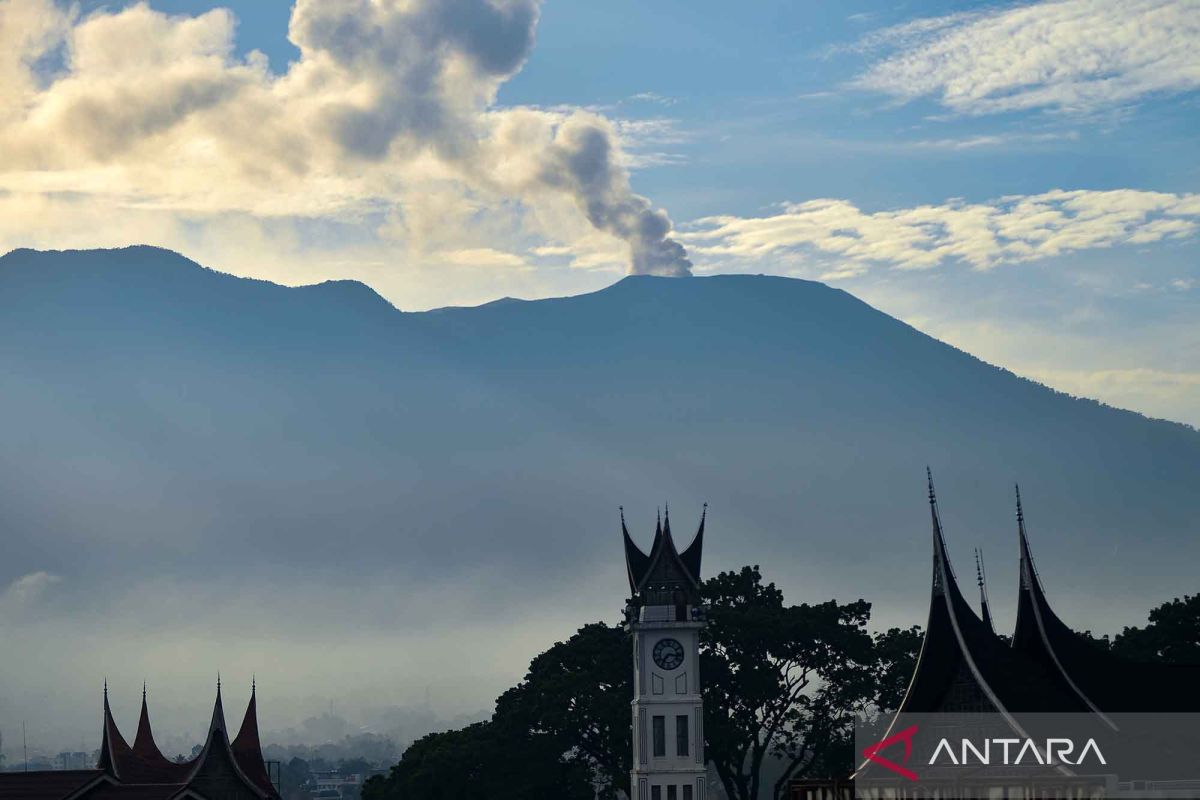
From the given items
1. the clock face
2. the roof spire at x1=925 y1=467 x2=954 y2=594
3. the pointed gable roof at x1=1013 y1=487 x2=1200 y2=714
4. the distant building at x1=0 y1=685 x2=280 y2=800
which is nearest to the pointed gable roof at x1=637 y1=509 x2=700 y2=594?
the clock face

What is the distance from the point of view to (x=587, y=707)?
328 ft

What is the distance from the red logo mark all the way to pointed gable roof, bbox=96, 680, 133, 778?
1311 inches

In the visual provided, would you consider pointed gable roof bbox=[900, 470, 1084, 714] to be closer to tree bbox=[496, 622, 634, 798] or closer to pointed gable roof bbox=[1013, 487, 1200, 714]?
pointed gable roof bbox=[1013, 487, 1200, 714]

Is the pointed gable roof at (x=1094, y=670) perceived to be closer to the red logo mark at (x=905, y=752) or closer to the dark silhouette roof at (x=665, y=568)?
the red logo mark at (x=905, y=752)

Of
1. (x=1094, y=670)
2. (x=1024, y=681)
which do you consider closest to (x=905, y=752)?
(x=1024, y=681)

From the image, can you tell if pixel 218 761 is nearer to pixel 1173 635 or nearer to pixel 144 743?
pixel 144 743

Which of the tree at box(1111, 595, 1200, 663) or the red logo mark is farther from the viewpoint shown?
the tree at box(1111, 595, 1200, 663)

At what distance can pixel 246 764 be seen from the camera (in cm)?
8225

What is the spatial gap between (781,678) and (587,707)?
1028 cm

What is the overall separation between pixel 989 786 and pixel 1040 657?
13652 millimetres

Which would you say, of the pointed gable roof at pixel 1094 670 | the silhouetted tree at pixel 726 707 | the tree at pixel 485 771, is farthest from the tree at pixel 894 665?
the pointed gable roof at pixel 1094 670

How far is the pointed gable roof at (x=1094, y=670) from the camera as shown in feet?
202

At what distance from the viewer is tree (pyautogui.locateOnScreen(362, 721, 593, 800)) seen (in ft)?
317

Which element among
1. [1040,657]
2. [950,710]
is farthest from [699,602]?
[950,710]
